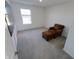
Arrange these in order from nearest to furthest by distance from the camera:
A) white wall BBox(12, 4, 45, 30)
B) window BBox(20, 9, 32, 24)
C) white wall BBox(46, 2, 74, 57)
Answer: white wall BBox(46, 2, 74, 57)
white wall BBox(12, 4, 45, 30)
window BBox(20, 9, 32, 24)

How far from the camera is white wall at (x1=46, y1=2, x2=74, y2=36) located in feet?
18.1

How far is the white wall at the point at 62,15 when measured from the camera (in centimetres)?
552

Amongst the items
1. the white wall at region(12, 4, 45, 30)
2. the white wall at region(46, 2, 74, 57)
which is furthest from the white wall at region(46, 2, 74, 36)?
the white wall at region(12, 4, 45, 30)

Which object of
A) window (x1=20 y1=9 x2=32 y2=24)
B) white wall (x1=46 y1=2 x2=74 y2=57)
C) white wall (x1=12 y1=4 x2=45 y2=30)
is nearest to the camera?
white wall (x1=46 y1=2 x2=74 y2=57)

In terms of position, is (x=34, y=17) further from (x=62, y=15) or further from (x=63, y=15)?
(x=63, y=15)

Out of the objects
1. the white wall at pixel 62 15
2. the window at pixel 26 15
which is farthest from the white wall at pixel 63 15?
the window at pixel 26 15

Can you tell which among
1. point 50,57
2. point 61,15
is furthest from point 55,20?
point 50,57

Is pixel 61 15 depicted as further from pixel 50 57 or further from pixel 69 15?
pixel 50 57

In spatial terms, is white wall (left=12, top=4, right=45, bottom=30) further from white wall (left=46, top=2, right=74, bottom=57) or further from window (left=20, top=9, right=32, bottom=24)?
white wall (left=46, top=2, right=74, bottom=57)

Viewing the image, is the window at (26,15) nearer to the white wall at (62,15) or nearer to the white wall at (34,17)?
the white wall at (34,17)

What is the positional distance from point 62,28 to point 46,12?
3.69 m

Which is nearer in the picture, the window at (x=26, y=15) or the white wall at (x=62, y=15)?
the white wall at (x=62, y=15)

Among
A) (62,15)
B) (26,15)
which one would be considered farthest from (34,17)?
(62,15)

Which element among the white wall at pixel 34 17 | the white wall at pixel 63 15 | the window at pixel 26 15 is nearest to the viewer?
the white wall at pixel 63 15
